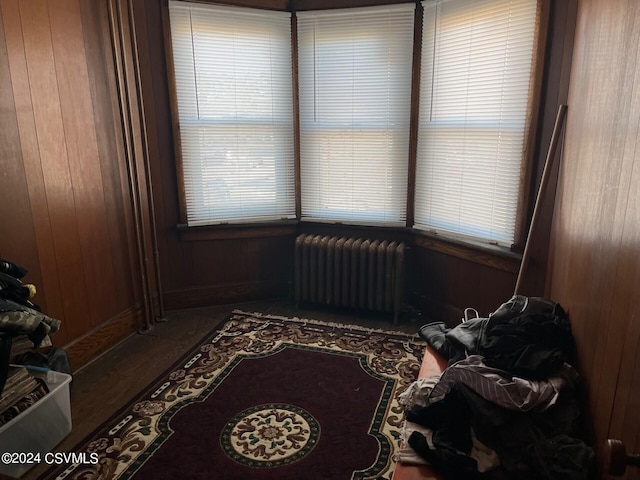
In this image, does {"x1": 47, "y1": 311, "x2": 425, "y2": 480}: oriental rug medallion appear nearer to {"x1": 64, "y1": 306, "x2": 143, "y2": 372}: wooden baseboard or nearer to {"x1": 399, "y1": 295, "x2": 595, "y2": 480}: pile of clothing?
{"x1": 399, "y1": 295, "x2": 595, "y2": 480}: pile of clothing

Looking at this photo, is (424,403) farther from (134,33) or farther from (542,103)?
(134,33)

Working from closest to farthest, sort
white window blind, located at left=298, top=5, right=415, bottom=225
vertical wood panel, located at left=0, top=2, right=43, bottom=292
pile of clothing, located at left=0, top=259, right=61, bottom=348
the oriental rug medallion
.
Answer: pile of clothing, located at left=0, top=259, right=61, bottom=348 → the oriental rug medallion → vertical wood panel, located at left=0, top=2, right=43, bottom=292 → white window blind, located at left=298, top=5, right=415, bottom=225

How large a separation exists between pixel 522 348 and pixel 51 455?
81.8 inches

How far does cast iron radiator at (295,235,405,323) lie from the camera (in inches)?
131

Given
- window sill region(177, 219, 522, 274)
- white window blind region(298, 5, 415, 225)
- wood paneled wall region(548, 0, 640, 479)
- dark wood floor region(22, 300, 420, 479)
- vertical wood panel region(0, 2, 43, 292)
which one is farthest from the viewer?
white window blind region(298, 5, 415, 225)

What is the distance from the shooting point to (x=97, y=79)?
285 cm

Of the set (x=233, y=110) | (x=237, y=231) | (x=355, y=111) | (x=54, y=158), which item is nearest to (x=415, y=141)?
(x=355, y=111)

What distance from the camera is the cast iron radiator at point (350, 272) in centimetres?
334

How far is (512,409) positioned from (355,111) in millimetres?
2433

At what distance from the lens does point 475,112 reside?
2918 mm

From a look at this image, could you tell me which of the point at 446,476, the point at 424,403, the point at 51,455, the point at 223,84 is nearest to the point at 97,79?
the point at 223,84

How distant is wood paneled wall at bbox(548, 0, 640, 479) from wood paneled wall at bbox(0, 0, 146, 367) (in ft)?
8.43

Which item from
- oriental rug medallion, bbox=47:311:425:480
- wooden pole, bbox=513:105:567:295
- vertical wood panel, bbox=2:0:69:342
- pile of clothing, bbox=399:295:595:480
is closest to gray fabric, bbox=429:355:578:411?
pile of clothing, bbox=399:295:595:480

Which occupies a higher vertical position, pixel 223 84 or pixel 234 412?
pixel 223 84
